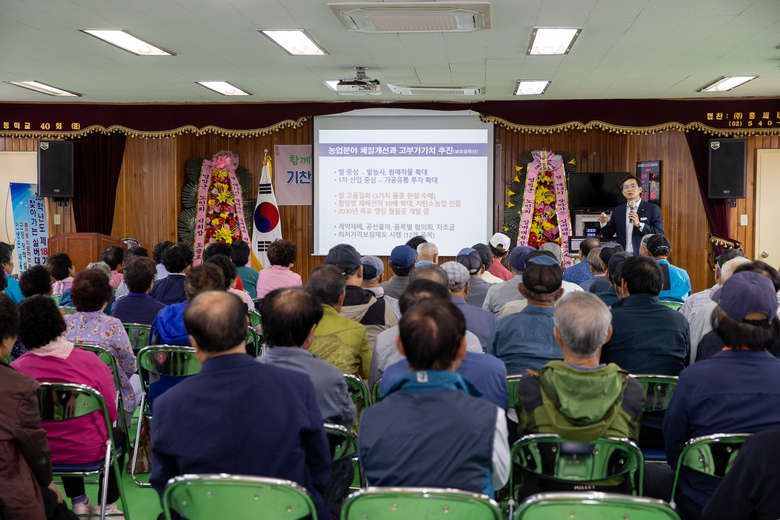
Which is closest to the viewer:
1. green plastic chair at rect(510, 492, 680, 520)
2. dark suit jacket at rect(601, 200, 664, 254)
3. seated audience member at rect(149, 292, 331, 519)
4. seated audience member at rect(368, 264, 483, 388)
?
green plastic chair at rect(510, 492, 680, 520)

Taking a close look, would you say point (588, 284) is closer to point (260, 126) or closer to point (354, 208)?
point (354, 208)

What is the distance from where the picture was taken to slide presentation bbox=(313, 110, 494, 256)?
8.91 m

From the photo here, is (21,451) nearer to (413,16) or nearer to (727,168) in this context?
(413,16)

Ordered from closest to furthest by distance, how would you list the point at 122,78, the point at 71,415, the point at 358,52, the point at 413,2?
the point at 71,415 → the point at 413,2 → the point at 358,52 → the point at 122,78

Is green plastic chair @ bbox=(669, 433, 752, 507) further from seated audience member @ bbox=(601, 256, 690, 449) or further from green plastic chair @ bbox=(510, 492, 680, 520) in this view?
seated audience member @ bbox=(601, 256, 690, 449)

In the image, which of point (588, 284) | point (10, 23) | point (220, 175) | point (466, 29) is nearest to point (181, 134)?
point (220, 175)

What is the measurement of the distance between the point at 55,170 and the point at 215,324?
8.55 m

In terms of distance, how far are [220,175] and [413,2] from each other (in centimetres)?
554

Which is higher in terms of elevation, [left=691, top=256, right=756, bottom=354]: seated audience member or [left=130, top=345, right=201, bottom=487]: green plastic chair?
[left=691, top=256, right=756, bottom=354]: seated audience member

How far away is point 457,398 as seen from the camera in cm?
167

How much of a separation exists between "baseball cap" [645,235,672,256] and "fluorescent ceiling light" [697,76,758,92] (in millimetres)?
3413

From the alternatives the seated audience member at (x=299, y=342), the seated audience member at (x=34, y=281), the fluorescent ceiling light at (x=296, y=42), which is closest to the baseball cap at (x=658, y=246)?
the fluorescent ceiling light at (x=296, y=42)

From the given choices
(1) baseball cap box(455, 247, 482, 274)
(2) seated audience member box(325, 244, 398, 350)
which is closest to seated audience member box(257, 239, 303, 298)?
(1) baseball cap box(455, 247, 482, 274)

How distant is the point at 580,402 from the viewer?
6.59 ft
